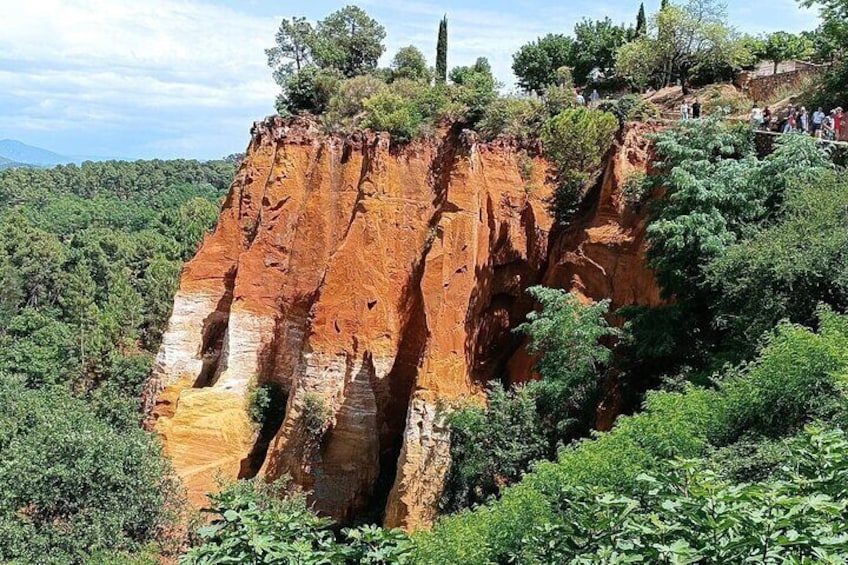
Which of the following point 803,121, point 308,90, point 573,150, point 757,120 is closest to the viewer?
point 803,121

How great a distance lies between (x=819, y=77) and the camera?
2116 centimetres

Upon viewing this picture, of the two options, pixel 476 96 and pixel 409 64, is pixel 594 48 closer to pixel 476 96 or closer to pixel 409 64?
pixel 409 64

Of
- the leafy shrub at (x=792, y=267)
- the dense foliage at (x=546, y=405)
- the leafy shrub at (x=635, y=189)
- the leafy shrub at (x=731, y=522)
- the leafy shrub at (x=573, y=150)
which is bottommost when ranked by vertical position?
the dense foliage at (x=546, y=405)

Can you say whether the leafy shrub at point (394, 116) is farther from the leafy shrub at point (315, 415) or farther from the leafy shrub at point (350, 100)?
the leafy shrub at point (315, 415)

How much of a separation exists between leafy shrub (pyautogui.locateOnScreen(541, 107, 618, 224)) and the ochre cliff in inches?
18.1

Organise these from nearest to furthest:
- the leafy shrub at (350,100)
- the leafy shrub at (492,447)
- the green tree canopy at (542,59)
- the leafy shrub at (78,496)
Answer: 1. the leafy shrub at (78,496)
2. the leafy shrub at (492,447)
3. the leafy shrub at (350,100)
4. the green tree canopy at (542,59)

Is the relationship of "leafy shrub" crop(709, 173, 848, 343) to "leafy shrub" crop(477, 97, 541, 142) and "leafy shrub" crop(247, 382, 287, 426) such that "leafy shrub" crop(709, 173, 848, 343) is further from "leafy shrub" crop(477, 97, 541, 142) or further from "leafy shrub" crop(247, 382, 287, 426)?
"leafy shrub" crop(247, 382, 287, 426)

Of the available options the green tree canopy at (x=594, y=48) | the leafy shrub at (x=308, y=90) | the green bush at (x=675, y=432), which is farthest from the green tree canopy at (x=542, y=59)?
the green bush at (x=675, y=432)

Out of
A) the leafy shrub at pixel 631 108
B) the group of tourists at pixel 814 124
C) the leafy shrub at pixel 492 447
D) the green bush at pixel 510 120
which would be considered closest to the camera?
the leafy shrub at pixel 492 447

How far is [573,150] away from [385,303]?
631cm

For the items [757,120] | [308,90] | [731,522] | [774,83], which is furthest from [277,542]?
[308,90]

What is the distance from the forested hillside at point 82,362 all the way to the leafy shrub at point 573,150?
459 inches

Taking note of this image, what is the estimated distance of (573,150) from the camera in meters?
19.2

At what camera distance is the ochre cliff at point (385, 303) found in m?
16.7
